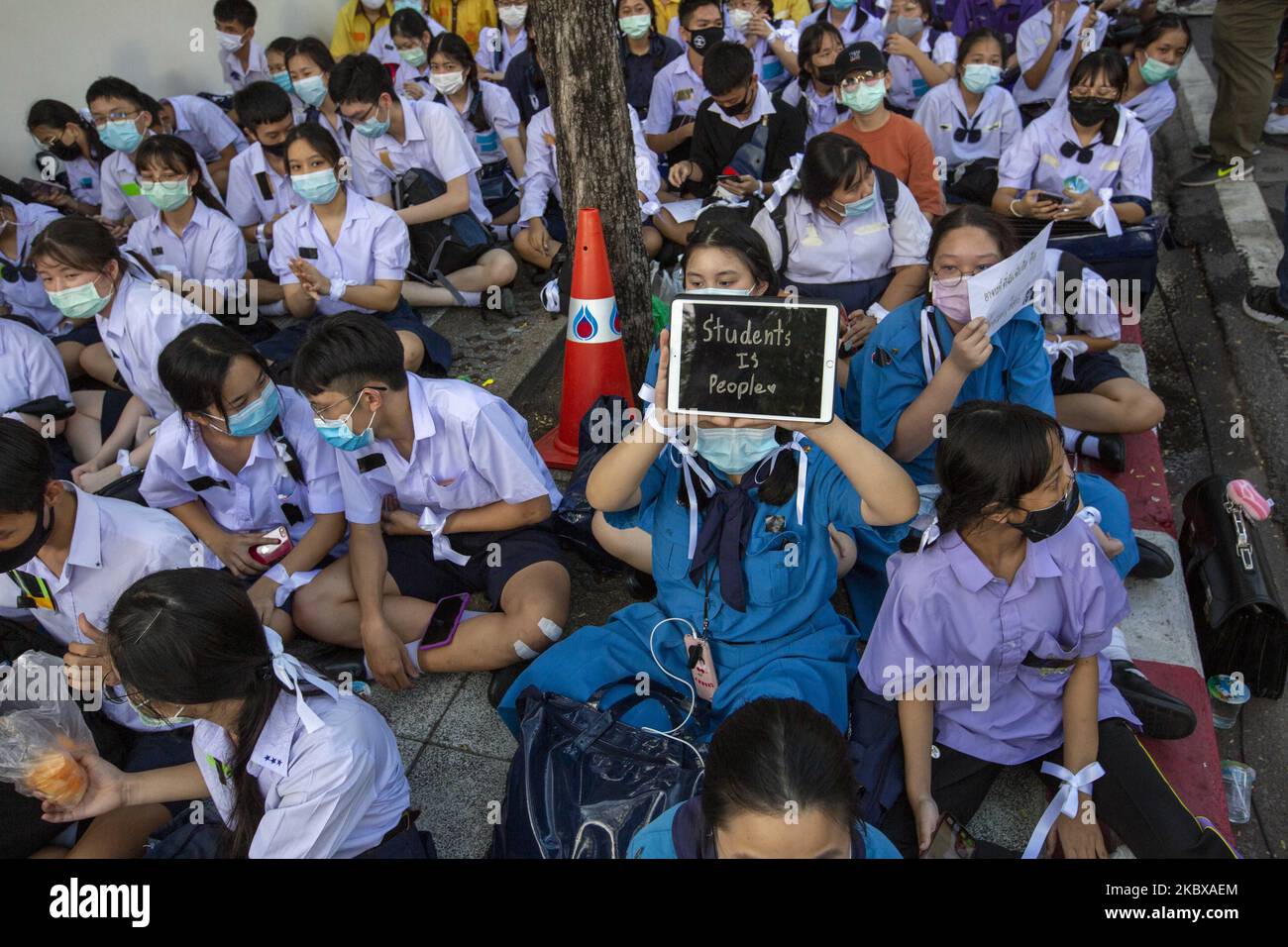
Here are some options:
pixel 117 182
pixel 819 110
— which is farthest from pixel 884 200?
pixel 117 182

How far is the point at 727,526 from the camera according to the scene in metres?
2.63

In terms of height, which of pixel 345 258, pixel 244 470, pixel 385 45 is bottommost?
pixel 244 470

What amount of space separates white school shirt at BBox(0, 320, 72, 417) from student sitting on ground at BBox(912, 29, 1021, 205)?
16.2 feet

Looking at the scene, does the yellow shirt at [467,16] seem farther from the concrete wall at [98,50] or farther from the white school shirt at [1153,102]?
the white school shirt at [1153,102]

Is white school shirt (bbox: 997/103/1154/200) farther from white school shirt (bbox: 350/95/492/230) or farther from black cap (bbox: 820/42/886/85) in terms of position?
white school shirt (bbox: 350/95/492/230)

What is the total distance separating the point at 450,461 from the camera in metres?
3.27

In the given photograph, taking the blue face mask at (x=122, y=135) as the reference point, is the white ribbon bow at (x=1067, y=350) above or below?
below

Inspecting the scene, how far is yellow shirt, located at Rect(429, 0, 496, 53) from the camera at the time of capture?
8336 mm

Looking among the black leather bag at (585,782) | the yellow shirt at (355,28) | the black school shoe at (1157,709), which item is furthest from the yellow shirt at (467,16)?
the black school shoe at (1157,709)

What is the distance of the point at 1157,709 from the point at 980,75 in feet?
14.3

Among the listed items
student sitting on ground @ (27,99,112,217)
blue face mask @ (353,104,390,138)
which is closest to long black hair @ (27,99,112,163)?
student sitting on ground @ (27,99,112,217)

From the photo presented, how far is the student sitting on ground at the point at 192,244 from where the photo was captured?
479 cm

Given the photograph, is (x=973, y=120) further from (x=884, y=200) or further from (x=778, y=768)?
(x=778, y=768)
